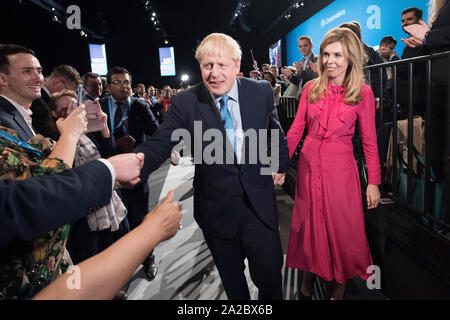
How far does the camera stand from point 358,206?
6.72ft

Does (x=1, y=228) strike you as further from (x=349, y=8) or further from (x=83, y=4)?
(x=83, y=4)

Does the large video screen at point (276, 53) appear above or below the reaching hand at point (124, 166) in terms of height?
above

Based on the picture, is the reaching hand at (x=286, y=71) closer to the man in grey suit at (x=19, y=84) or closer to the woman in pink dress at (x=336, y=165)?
the woman in pink dress at (x=336, y=165)

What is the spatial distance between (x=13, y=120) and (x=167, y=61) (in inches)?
670

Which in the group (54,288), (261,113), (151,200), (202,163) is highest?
(261,113)

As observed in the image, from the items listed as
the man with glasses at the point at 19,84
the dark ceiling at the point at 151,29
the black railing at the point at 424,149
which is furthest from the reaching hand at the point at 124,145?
the dark ceiling at the point at 151,29

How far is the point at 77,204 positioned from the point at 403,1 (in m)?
6.75

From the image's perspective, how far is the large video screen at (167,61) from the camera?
687 inches

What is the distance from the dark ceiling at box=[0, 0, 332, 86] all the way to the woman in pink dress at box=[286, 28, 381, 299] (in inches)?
304

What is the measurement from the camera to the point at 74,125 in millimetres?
1373

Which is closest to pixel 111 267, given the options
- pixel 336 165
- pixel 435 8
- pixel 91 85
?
pixel 336 165

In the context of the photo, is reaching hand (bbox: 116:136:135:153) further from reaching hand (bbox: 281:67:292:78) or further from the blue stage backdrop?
the blue stage backdrop

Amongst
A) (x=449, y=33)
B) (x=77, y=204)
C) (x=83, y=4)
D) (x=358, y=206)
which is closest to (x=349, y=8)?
(x=449, y=33)

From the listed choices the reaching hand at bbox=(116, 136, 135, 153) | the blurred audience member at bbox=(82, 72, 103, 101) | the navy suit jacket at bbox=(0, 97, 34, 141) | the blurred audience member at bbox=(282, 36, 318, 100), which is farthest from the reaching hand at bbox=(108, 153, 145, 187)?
the blurred audience member at bbox=(282, 36, 318, 100)
